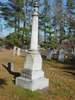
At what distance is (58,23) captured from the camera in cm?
3538

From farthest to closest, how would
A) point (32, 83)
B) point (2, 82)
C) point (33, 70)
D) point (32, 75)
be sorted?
point (2, 82) < point (33, 70) < point (32, 75) < point (32, 83)

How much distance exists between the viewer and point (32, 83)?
10.9 meters

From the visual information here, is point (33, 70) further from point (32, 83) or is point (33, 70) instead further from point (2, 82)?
point (2, 82)

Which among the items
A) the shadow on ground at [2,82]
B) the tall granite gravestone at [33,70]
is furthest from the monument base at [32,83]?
the shadow on ground at [2,82]

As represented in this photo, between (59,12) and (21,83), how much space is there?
965 inches

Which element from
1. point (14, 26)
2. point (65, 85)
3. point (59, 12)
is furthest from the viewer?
point (14, 26)

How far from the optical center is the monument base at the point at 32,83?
1091cm

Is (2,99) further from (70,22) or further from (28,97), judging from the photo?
(70,22)

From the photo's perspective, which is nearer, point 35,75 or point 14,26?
A: point 35,75

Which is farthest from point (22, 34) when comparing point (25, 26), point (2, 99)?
point (2, 99)

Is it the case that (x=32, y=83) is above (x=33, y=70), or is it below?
below

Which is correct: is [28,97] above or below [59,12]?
below

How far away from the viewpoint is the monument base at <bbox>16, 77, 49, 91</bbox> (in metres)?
10.9

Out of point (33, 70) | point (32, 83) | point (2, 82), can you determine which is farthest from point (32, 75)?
point (2, 82)
